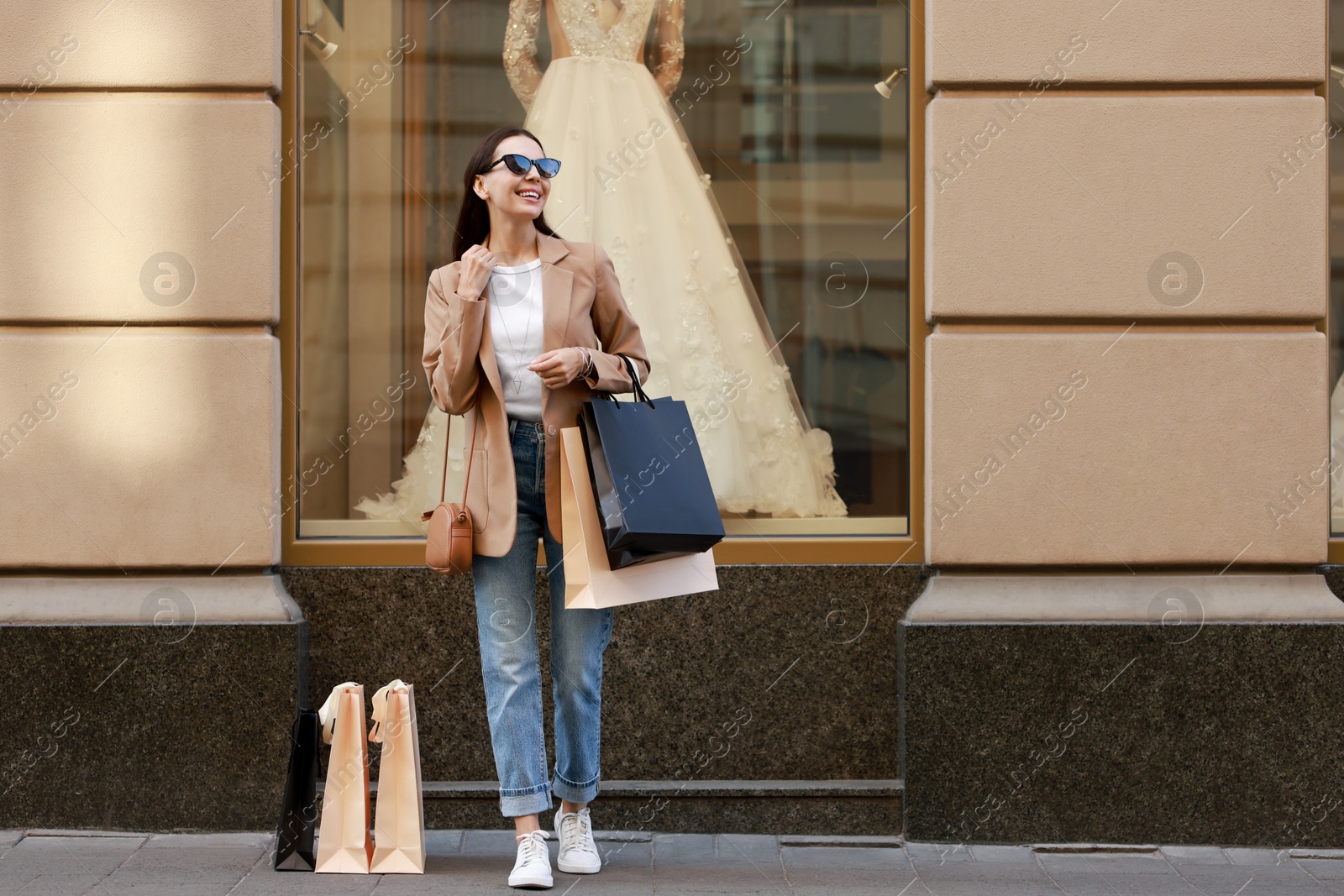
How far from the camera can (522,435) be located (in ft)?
11.4

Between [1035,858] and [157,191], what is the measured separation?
147 inches

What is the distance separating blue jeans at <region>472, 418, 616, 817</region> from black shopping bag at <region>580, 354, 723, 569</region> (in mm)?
238

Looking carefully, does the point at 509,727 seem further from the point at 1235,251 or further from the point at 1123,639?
the point at 1235,251

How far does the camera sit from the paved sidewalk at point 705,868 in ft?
11.6

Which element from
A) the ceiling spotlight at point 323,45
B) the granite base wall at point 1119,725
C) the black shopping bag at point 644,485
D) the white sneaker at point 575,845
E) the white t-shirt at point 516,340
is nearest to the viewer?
the black shopping bag at point 644,485

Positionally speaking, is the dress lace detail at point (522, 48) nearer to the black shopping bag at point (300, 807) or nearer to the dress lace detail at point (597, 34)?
the dress lace detail at point (597, 34)

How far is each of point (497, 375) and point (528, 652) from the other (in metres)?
0.80

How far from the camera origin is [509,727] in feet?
11.4

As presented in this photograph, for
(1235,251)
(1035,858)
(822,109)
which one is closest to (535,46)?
(822,109)

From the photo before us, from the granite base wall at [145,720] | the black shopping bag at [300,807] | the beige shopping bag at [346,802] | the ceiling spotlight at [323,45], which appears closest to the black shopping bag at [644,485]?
the beige shopping bag at [346,802]

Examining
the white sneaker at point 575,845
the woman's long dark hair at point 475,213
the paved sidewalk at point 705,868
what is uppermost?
the woman's long dark hair at point 475,213

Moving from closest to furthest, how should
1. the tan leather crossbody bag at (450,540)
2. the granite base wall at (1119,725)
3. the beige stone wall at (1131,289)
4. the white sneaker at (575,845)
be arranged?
the tan leather crossbody bag at (450,540) < the white sneaker at (575,845) < the granite base wall at (1119,725) < the beige stone wall at (1131,289)

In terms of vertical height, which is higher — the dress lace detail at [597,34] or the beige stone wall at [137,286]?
the dress lace detail at [597,34]

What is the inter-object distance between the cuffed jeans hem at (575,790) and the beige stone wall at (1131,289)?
145cm
